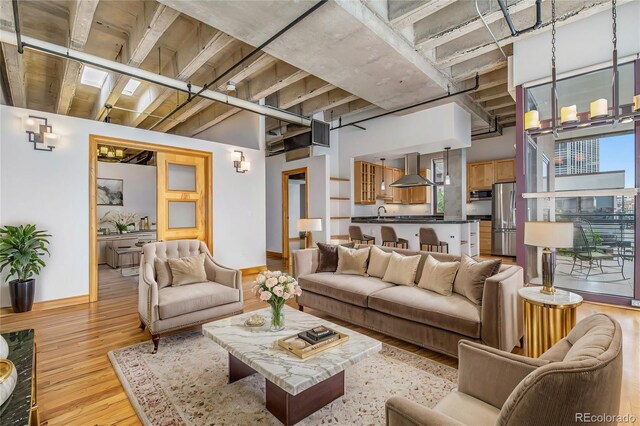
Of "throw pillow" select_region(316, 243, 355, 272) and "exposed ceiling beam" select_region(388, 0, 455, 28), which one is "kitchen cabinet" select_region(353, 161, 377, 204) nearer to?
"throw pillow" select_region(316, 243, 355, 272)

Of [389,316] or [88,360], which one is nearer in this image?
[88,360]

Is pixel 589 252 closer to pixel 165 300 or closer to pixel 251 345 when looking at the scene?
pixel 251 345

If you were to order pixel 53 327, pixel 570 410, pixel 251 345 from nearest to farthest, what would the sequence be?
pixel 570 410 < pixel 251 345 < pixel 53 327

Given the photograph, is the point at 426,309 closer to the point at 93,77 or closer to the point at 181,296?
the point at 181,296

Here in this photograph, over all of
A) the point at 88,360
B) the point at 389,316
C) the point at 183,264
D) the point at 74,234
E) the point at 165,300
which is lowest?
the point at 88,360

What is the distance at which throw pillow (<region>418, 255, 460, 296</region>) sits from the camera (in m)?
2.94

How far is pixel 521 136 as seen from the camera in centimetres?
446

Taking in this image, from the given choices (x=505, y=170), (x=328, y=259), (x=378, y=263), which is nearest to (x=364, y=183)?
(x=505, y=170)

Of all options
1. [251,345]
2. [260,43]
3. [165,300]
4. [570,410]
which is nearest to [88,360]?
[165,300]

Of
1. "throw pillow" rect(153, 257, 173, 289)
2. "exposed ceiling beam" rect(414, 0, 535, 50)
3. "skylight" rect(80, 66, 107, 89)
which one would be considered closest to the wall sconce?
"skylight" rect(80, 66, 107, 89)

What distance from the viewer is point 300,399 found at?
1.88 metres

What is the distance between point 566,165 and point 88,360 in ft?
19.8

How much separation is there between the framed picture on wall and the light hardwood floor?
420 centimetres

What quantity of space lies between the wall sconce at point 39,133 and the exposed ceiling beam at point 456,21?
16.5 ft
